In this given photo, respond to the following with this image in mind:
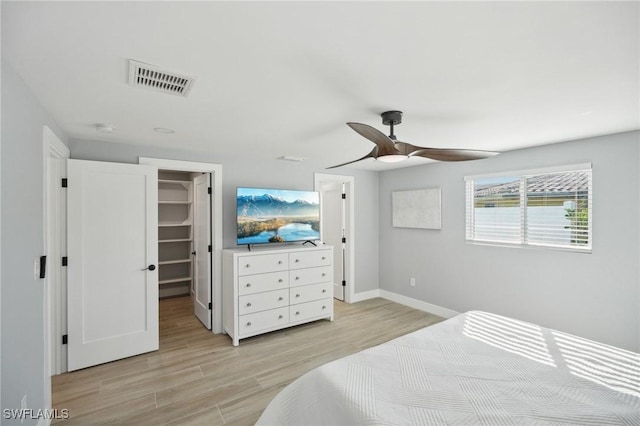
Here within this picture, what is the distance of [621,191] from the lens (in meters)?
2.78

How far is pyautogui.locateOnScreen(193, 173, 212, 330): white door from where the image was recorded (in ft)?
12.5

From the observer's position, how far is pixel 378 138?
2004mm

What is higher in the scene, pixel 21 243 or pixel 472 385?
pixel 21 243

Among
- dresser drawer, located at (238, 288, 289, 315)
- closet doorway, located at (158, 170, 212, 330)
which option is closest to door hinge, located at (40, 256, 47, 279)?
dresser drawer, located at (238, 288, 289, 315)

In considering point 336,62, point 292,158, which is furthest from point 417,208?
point 336,62

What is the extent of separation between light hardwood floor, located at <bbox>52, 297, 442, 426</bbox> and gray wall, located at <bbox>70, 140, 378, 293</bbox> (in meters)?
1.23

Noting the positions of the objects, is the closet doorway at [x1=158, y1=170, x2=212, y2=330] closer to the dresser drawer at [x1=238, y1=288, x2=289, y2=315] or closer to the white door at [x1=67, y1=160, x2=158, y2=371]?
the white door at [x1=67, y1=160, x2=158, y2=371]

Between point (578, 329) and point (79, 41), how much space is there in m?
4.60

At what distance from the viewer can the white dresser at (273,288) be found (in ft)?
11.2

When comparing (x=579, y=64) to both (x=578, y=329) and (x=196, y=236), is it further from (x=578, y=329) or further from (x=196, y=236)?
(x=196, y=236)

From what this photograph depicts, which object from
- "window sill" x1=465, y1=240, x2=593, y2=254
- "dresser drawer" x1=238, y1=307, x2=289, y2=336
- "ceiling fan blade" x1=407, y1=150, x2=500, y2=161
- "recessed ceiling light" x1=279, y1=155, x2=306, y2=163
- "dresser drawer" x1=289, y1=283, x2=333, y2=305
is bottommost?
"dresser drawer" x1=238, y1=307, x2=289, y2=336

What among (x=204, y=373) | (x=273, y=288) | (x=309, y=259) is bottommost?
(x=204, y=373)

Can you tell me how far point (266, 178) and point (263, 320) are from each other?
6.18 feet

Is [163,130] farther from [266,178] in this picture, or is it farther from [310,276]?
[310,276]
